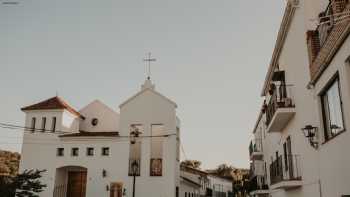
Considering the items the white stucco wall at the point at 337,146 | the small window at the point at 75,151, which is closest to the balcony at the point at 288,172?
the white stucco wall at the point at 337,146

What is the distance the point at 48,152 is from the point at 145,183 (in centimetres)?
799

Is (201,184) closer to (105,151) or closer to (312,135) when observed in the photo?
(105,151)

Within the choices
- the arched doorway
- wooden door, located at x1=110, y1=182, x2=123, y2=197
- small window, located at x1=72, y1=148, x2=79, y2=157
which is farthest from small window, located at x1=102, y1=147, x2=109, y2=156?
→ the arched doorway

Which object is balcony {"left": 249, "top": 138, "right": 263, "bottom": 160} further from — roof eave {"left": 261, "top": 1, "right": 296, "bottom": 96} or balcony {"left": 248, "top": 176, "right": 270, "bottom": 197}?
roof eave {"left": 261, "top": 1, "right": 296, "bottom": 96}

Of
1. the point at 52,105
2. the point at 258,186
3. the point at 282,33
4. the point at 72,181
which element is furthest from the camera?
the point at 52,105

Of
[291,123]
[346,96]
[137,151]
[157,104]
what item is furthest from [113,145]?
[346,96]

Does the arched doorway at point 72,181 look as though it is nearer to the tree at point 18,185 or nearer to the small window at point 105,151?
the small window at point 105,151

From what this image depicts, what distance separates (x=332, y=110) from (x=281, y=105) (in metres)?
4.94

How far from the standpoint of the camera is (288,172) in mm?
16297

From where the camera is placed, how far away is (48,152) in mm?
27641

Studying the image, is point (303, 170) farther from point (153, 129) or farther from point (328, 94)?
point (153, 129)

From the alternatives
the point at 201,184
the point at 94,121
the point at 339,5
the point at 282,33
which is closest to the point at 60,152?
the point at 94,121

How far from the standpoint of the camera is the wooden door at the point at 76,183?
92.0ft

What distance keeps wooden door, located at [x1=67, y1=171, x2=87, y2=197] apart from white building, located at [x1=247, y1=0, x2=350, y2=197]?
15440 mm
